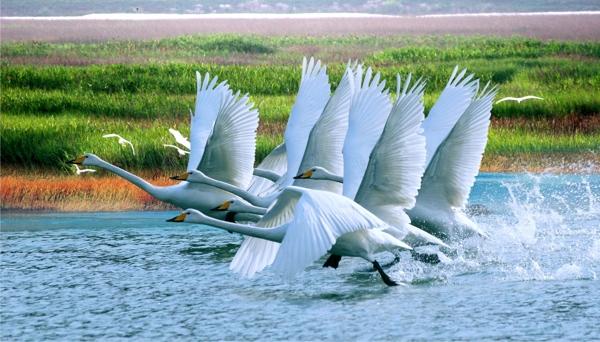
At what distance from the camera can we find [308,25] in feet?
86.6

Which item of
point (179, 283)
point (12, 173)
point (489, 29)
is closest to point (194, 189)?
point (179, 283)

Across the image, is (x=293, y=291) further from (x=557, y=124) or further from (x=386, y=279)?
(x=557, y=124)

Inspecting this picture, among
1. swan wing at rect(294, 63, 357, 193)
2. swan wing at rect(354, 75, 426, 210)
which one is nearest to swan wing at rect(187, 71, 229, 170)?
swan wing at rect(294, 63, 357, 193)

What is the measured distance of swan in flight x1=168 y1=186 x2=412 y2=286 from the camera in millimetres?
7777

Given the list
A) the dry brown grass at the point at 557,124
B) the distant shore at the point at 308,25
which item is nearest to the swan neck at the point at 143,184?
the dry brown grass at the point at 557,124

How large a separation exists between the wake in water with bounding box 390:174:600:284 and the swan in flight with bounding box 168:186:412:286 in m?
0.86

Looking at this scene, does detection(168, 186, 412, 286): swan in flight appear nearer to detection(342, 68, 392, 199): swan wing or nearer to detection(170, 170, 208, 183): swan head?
detection(342, 68, 392, 199): swan wing

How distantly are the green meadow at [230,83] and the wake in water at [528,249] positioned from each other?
3.69 metres

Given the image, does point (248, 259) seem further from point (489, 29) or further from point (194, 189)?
point (489, 29)

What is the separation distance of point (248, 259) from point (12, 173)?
30.8 ft

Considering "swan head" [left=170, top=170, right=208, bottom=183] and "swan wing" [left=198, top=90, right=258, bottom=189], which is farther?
"swan wing" [left=198, top=90, right=258, bottom=189]

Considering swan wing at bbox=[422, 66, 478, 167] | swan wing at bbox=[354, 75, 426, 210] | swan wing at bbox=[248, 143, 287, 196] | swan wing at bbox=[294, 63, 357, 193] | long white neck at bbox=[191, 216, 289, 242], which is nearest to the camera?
long white neck at bbox=[191, 216, 289, 242]

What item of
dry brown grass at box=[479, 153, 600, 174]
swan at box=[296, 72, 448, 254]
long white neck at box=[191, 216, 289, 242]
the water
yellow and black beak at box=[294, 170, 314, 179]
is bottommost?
dry brown grass at box=[479, 153, 600, 174]

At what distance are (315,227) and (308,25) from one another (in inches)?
745
